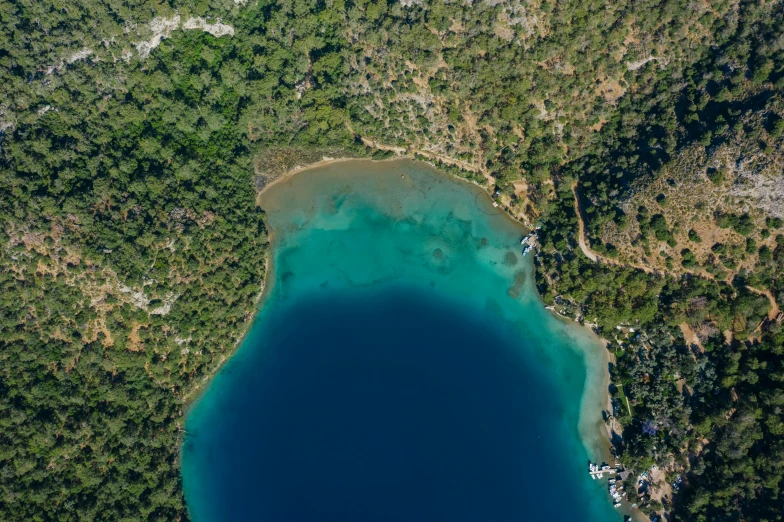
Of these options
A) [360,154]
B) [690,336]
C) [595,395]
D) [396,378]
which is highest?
[360,154]

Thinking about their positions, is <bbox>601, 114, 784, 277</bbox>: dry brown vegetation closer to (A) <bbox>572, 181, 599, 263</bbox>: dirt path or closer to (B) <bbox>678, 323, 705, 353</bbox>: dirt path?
(A) <bbox>572, 181, 599, 263</bbox>: dirt path

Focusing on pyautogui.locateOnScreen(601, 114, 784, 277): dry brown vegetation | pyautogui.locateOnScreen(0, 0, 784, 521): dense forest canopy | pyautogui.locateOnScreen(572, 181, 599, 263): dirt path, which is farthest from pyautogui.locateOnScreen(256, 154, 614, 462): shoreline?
pyautogui.locateOnScreen(601, 114, 784, 277): dry brown vegetation

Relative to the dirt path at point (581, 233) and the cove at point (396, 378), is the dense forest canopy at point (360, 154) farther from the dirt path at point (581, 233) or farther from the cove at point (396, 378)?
the cove at point (396, 378)

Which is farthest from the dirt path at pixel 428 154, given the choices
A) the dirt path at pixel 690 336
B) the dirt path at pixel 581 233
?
the dirt path at pixel 690 336

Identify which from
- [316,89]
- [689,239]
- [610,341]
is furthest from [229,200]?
[689,239]

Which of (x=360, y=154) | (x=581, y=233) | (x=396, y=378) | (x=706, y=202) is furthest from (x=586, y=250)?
(x=360, y=154)

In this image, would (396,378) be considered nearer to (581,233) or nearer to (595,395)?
(595,395)
